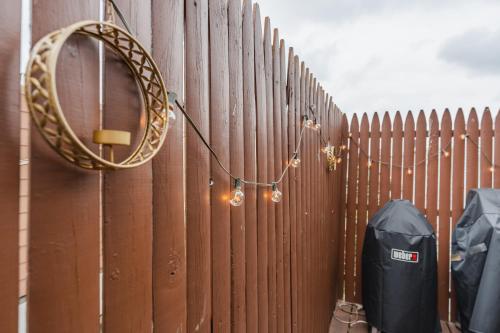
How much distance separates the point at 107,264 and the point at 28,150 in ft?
0.84

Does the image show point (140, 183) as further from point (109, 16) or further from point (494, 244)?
point (494, 244)

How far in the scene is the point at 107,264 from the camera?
0.52 m

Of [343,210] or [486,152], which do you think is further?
[343,210]

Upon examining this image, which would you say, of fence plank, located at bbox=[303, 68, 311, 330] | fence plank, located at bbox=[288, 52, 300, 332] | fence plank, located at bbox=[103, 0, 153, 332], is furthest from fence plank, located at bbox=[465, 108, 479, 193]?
fence plank, located at bbox=[103, 0, 153, 332]

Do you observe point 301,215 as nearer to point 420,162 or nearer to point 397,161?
point 397,161

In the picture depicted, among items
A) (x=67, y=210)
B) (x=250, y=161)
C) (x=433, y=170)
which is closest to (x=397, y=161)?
(x=433, y=170)

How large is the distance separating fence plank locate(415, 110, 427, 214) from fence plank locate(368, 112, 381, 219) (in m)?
0.43

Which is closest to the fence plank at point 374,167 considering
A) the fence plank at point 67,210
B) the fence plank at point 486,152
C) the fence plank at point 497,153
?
the fence plank at point 486,152

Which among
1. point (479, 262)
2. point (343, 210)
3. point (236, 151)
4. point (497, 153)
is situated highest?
point (497, 153)

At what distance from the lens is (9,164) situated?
378 mm

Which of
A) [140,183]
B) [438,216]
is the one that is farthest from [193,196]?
[438,216]

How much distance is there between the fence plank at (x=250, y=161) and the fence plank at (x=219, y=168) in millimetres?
160

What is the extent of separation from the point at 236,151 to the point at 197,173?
25 centimetres

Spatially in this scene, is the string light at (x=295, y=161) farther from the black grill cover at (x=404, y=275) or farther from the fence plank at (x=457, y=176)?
the fence plank at (x=457, y=176)
